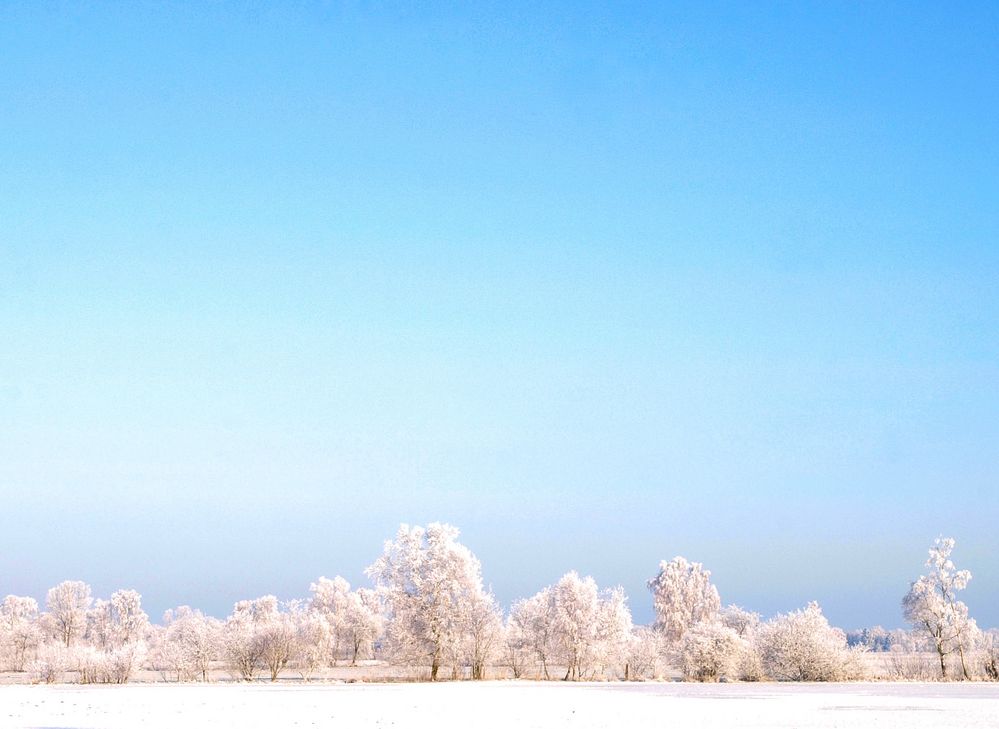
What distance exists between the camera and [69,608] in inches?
4604

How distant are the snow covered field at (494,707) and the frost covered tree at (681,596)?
195 feet

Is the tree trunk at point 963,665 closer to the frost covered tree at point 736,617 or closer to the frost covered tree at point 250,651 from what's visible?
the frost covered tree at point 736,617

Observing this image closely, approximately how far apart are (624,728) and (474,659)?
42286 mm

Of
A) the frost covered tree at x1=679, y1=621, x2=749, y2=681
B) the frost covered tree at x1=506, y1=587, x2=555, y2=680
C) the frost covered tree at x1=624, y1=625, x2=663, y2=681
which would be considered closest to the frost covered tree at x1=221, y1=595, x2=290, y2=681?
the frost covered tree at x1=506, y1=587, x2=555, y2=680

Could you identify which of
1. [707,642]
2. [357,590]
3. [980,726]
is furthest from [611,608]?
[357,590]

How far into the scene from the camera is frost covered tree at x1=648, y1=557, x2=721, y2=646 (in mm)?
113812

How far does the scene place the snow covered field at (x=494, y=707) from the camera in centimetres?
3162

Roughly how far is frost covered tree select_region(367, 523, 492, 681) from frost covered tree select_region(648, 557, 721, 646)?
159 ft

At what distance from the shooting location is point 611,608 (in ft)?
246

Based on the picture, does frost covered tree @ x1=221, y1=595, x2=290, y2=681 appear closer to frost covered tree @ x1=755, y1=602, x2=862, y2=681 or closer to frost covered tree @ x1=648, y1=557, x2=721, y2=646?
frost covered tree @ x1=755, y1=602, x2=862, y2=681

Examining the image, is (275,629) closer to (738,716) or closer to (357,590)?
(738,716)

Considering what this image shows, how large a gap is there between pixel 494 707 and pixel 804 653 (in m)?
38.5

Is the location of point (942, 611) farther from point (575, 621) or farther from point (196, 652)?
point (196, 652)

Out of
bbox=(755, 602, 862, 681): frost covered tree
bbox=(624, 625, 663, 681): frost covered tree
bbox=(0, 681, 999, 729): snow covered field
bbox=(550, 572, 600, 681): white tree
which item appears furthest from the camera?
bbox=(624, 625, 663, 681): frost covered tree
